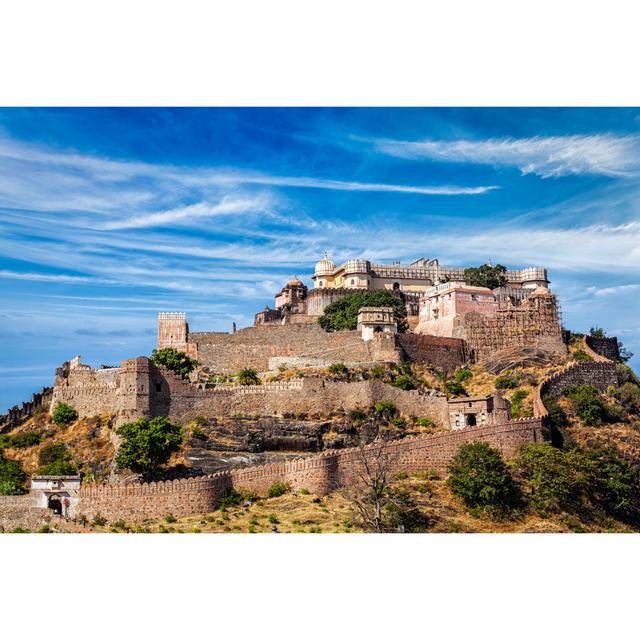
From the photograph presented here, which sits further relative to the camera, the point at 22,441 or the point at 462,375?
the point at 462,375

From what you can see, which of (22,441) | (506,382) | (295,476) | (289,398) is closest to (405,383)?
(506,382)

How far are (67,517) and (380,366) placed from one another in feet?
71.4

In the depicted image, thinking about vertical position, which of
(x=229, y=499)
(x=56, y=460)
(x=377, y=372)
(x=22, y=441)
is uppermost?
(x=377, y=372)

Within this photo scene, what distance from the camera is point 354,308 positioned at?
62250 mm

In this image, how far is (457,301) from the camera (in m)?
60.7

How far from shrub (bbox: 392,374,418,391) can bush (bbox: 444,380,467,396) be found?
1916 mm

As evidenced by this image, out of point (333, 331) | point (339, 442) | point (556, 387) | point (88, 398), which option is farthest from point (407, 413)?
point (88, 398)

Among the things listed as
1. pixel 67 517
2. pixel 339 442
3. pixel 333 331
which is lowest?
pixel 67 517

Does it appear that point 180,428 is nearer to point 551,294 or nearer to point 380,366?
point 380,366

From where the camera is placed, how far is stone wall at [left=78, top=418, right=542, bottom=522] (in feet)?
120

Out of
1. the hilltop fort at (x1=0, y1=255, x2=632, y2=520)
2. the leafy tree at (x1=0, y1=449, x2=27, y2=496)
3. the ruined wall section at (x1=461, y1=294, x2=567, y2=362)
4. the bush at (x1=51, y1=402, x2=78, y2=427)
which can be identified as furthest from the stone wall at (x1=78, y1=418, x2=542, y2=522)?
the ruined wall section at (x1=461, y1=294, x2=567, y2=362)

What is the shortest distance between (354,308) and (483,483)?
24.8 metres

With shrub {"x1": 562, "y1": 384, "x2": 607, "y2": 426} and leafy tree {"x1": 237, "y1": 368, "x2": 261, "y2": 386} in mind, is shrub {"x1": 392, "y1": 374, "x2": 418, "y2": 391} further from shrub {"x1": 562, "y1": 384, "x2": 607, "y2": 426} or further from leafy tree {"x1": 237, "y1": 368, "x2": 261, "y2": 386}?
shrub {"x1": 562, "y1": 384, "x2": 607, "y2": 426}

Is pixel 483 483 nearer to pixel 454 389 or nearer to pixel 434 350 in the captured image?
pixel 454 389
